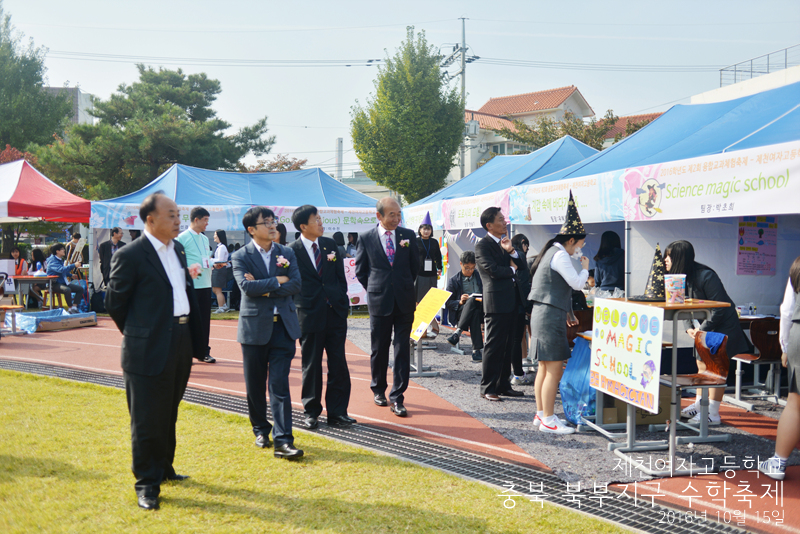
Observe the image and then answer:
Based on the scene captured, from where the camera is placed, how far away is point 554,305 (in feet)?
16.0

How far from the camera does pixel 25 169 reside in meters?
14.1

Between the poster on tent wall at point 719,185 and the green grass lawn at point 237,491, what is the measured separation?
3273 millimetres

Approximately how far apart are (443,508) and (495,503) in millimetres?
333

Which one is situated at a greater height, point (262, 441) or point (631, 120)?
point (631, 120)

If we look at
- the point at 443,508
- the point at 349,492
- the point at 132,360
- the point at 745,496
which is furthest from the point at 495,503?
the point at 132,360

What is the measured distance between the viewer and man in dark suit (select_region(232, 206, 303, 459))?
170 inches

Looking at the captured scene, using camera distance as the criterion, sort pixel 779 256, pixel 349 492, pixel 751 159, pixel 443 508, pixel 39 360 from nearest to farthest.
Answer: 1. pixel 443 508
2. pixel 349 492
3. pixel 751 159
4. pixel 779 256
5. pixel 39 360

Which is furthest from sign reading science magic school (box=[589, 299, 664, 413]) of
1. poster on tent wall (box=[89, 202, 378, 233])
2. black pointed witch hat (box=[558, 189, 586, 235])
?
poster on tent wall (box=[89, 202, 378, 233])

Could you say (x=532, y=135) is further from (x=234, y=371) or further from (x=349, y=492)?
(x=349, y=492)

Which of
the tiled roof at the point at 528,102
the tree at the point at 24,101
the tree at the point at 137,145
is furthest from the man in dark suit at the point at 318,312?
the tiled roof at the point at 528,102

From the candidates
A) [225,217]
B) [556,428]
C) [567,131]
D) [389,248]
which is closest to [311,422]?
[389,248]

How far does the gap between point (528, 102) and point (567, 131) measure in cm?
2519

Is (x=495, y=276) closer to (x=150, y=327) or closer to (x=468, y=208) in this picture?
(x=150, y=327)

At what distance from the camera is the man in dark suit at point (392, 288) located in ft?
18.3
